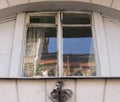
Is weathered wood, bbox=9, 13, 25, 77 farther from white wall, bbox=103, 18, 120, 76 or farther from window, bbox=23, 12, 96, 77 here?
white wall, bbox=103, 18, 120, 76

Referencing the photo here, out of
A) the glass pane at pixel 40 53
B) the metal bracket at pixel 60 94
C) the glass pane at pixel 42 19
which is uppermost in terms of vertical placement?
the glass pane at pixel 42 19

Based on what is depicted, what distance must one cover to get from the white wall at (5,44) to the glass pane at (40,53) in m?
0.28

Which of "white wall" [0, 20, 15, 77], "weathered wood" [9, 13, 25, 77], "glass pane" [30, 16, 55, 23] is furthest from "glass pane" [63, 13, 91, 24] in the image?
"white wall" [0, 20, 15, 77]

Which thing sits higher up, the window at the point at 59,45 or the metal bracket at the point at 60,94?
the window at the point at 59,45

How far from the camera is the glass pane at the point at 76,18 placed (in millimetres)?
6254

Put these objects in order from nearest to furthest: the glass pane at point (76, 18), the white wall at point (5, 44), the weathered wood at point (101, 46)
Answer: the weathered wood at point (101, 46) < the white wall at point (5, 44) < the glass pane at point (76, 18)

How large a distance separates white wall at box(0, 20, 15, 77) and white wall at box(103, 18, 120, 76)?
1584 mm

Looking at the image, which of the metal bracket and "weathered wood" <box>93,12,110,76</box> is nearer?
the metal bracket

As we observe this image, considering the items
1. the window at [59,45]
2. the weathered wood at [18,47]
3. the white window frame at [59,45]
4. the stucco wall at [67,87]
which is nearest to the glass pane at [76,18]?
the window at [59,45]

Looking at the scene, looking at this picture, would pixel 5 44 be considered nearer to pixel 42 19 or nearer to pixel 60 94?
pixel 42 19

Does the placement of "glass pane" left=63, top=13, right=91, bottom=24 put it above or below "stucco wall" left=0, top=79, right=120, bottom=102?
above

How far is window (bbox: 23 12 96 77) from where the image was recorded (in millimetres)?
5785

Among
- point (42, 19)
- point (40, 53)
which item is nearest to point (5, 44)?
point (40, 53)

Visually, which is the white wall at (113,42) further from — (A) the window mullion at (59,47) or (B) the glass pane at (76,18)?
(A) the window mullion at (59,47)
